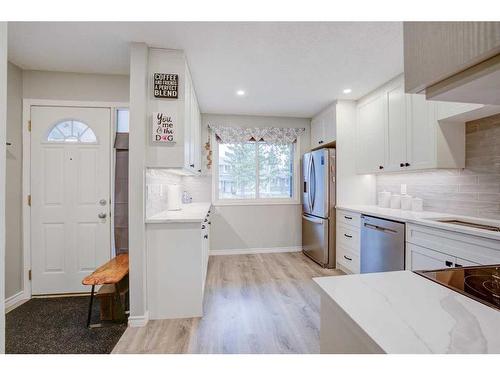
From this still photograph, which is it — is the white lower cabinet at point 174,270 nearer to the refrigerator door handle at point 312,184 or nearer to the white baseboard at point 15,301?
the white baseboard at point 15,301

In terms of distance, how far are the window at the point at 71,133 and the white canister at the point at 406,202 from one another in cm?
358

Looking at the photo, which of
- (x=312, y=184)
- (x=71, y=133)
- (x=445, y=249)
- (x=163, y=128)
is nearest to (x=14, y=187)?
(x=71, y=133)

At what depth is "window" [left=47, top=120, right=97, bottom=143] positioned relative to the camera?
8.91ft

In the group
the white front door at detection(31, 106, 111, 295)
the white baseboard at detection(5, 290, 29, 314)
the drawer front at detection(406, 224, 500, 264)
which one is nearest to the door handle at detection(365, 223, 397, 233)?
the drawer front at detection(406, 224, 500, 264)

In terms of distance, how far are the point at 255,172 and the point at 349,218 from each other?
1835 mm

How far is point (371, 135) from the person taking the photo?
3.21m

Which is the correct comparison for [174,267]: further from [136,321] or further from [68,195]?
[68,195]

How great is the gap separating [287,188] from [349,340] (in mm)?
3939

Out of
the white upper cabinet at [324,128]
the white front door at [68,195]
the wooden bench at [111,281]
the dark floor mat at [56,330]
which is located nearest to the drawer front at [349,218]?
the white upper cabinet at [324,128]

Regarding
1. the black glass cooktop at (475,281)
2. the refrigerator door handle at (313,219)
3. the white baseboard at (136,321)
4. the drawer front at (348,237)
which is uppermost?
the black glass cooktop at (475,281)

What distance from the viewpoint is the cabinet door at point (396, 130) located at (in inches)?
105

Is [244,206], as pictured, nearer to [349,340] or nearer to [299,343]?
[299,343]

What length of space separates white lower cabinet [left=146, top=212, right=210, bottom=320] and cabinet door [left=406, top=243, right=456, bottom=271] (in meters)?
1.85

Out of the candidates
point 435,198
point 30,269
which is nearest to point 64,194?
point 30,269
